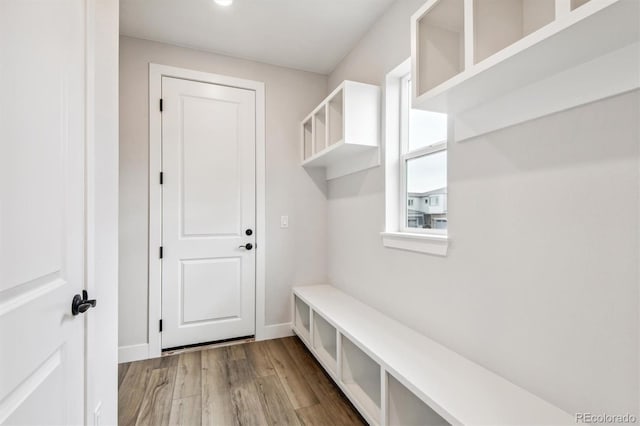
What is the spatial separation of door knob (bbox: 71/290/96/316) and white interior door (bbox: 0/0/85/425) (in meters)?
0.02

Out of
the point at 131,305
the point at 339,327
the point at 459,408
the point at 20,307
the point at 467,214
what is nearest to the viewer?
the point at 20,307

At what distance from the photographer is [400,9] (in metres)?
1.98

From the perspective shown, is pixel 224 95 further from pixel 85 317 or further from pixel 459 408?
pixel 459 408

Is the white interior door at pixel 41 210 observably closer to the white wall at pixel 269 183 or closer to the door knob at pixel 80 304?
the door knob at pixel 80 304

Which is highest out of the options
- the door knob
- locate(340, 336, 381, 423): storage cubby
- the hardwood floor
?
the door knob

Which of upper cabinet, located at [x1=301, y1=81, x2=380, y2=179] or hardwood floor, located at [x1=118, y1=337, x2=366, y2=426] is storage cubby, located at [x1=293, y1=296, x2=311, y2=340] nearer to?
hardwood floor, located at [x1=118, y1=337, x2=366, y2=426]

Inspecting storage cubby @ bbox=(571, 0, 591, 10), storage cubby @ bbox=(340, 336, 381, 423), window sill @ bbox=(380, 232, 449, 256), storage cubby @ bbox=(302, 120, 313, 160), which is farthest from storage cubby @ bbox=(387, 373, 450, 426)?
storage cubby @ bbox=(302, 120, 313, 160)

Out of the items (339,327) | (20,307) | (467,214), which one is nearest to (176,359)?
(339,327)

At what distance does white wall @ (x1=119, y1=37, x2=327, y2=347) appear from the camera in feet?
8.08

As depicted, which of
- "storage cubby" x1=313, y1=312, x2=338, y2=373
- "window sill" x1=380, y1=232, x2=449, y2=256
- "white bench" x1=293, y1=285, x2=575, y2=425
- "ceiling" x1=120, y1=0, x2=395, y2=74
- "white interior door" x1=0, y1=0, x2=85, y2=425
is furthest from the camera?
"storage cubby" x1=313, y1=312, x2=338, y2=373

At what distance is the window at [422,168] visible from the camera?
1777mm

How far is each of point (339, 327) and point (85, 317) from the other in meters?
1.30

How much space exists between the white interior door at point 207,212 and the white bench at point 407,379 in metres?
0.83

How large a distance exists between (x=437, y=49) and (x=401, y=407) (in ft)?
5.61
